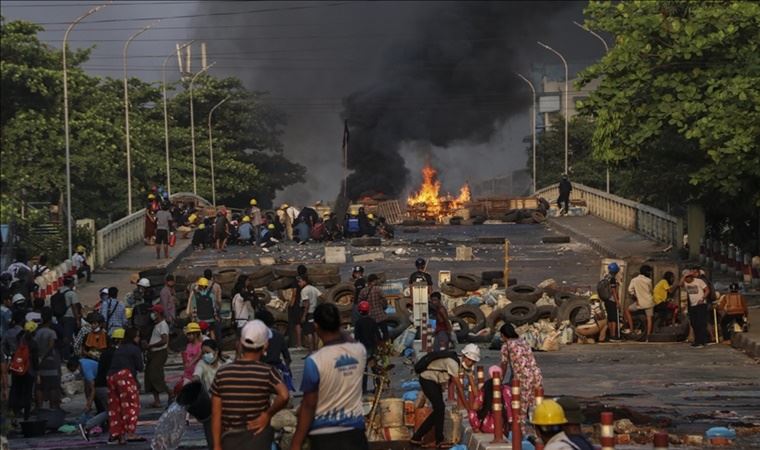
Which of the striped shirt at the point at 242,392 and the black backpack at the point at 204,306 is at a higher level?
the striped shirt at the point at 242,392

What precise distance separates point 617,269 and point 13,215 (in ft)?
72.0

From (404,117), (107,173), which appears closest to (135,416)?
(107,173)

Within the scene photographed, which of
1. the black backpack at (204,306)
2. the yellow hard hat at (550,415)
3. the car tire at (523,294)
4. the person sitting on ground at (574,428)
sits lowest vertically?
the car tire at (523,294)

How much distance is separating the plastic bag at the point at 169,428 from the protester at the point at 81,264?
26.0m

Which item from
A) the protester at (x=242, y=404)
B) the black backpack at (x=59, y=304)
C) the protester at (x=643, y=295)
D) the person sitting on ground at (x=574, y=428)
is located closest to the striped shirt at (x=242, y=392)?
the protester at (x=242, y=404)

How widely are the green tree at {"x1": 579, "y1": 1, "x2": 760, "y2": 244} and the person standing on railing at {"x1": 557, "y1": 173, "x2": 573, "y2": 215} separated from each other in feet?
80.9

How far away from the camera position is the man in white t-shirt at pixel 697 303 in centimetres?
2792

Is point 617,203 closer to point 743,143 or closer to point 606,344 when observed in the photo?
point 743,143

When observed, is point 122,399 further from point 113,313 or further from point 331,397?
point 331,397

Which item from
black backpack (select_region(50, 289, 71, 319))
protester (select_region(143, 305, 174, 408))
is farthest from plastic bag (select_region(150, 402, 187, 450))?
black backpack (select_region(50, 289, 71, 319))

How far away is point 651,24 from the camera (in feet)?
116

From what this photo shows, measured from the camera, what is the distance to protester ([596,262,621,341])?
96.2 ft

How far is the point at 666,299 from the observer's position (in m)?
29.5

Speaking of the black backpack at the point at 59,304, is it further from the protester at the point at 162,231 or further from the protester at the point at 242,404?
the protester at the point at 162,231
